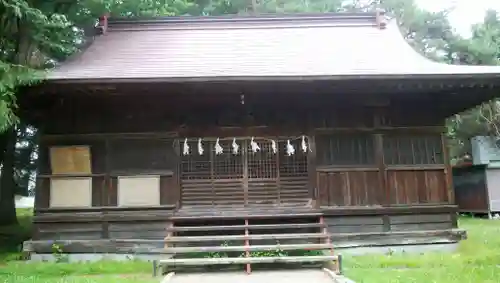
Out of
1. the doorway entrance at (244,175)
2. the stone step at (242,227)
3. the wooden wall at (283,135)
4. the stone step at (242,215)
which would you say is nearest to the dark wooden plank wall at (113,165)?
the wooden wall at (283,135)

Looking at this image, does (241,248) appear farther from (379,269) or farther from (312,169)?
(312,169)

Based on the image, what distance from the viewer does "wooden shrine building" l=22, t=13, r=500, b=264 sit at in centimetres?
912

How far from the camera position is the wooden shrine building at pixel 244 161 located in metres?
9.12

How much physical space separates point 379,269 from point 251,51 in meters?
6.23

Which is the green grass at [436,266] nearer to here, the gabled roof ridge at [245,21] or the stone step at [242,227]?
the stone step at [242,227]

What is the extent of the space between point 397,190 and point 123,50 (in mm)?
7267

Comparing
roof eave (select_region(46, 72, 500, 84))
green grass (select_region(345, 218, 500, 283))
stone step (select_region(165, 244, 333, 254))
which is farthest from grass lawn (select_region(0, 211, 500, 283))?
roof eave (select_region(46, 72, 500, 84))

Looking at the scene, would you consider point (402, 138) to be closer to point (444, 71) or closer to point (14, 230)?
point (444, 71)

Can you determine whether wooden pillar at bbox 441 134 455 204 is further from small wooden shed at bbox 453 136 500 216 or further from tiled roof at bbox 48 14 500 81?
small wooden shed at bbox 453 136 500 216

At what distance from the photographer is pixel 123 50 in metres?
11.3

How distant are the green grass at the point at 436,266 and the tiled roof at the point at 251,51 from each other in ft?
11.0

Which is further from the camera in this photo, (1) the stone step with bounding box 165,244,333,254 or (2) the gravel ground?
(1) the stone step with bounding box 165,244,333,254

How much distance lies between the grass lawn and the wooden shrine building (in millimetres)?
691

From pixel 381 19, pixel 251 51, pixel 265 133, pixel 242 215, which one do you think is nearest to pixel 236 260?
pixel 242 215
